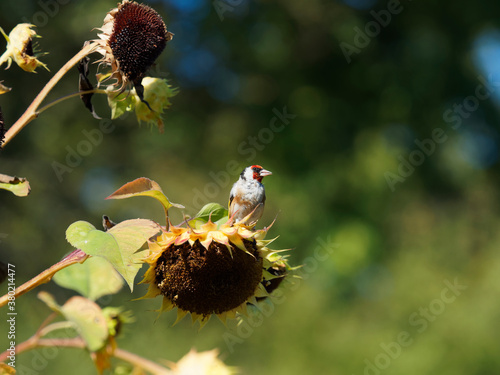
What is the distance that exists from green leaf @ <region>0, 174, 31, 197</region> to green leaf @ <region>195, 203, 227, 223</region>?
0.24 m

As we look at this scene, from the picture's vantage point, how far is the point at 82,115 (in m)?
5.84

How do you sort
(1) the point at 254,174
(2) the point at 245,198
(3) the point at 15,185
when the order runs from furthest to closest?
(1) the point at 254,174 → (2) the point at 245,198 → (3) the point at 15,185

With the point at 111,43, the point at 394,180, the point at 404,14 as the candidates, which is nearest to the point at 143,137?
the point at 394,180

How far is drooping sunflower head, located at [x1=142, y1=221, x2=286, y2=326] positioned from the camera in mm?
771

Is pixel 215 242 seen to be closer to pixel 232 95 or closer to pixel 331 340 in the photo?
pixel 331 340

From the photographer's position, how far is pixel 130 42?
2.85 ft

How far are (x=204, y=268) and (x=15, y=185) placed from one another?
0.25 meters

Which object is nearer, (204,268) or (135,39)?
(204,268)

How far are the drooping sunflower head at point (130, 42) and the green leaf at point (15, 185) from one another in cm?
25

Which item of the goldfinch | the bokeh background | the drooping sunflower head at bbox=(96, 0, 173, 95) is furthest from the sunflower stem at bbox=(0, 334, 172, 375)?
the bokeh background

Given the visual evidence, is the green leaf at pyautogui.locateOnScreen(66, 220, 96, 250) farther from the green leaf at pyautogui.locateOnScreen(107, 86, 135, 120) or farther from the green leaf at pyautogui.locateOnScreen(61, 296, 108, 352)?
the green leaf at pyautogui.locateOnScreen(107, 86, 135, 120)

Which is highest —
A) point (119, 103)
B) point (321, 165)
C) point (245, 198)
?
point (119, 103)

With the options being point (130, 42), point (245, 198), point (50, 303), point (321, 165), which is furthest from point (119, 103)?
point (321, 165)

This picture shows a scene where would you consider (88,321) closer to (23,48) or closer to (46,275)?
(46,275)
